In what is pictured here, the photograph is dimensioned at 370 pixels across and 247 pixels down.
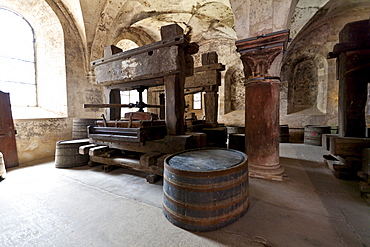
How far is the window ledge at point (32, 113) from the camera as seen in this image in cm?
535

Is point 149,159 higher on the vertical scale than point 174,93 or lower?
lower

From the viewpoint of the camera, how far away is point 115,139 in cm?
350

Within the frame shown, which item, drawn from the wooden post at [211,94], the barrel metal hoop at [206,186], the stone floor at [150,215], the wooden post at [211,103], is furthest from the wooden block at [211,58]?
the barrel metal hoop at [206,186]

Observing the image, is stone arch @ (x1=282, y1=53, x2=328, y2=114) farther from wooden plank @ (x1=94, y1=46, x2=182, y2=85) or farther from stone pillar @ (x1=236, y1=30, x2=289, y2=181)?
wooden plank @ (x1=94, y1=46, x2=182, y2=85)

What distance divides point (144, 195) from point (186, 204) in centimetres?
112

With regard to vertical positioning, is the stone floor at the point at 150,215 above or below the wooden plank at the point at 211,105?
below

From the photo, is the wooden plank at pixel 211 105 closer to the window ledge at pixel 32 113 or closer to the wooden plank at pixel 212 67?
the wooden plank at pixel 212 67

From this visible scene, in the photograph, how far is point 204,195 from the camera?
68.4 inches

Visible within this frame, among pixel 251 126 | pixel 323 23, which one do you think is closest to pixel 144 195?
pixel 251 126

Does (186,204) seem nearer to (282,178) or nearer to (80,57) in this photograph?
(282,178)

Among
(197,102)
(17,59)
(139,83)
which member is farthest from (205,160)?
(197,102)

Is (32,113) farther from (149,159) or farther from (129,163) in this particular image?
(149,159)

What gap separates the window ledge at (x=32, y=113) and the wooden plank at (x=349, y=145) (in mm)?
7799

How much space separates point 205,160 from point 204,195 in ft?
1.77
